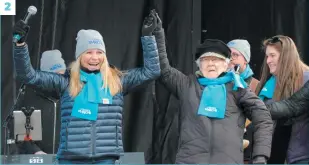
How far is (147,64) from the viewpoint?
14.4 feet

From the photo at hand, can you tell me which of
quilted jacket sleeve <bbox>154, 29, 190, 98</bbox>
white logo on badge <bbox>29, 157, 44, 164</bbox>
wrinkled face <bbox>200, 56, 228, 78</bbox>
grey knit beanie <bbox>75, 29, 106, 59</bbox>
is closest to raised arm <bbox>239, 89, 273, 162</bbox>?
wrinkled face <bbox>200, 56, 228, 78</bbox>

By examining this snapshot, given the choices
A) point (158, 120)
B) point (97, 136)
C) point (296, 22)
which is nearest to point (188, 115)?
point (97, 136)

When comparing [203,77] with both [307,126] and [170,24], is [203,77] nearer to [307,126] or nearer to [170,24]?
[307,126]

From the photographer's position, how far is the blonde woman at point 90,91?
420 centimetres

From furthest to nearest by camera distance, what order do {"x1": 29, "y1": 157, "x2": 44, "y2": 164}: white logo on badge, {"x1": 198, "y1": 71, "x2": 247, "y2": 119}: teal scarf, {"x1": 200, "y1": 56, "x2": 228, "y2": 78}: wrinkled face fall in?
{"x1": 29, "y1": 157, "x2": 44, "y2": 164}: white logo on badge, {"x1": 200, "y1": 56, "x2": 228, "y2": 78}: wrinkled face, {"x1": 198, "y1": 71, "x2": 247, "y2": 119}: teal scarf

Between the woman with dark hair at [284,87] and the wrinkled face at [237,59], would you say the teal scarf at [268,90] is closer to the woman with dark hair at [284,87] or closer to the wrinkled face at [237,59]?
the woman with dark hair at [284,87]

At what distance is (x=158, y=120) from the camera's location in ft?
21.6

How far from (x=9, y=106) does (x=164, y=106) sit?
1.46 meters

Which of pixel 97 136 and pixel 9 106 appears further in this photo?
pixel 9 106

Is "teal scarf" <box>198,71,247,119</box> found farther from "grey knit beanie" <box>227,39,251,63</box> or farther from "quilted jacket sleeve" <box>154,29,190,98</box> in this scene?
"grey knit beanie" <box>227,39,251,63</box>

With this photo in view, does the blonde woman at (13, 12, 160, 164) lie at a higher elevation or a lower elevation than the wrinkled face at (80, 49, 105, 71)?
lower

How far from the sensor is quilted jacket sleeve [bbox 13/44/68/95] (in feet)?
13.7

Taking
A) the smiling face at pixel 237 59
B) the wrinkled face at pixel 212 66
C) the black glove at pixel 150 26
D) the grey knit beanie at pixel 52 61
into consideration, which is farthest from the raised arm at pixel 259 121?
the grey knit beanie at pixel 52 61

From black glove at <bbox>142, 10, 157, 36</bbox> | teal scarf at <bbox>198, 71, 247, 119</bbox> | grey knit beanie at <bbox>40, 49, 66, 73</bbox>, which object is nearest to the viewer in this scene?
teal scarf at <bbox>198, 71, 247, 119</bbox>
